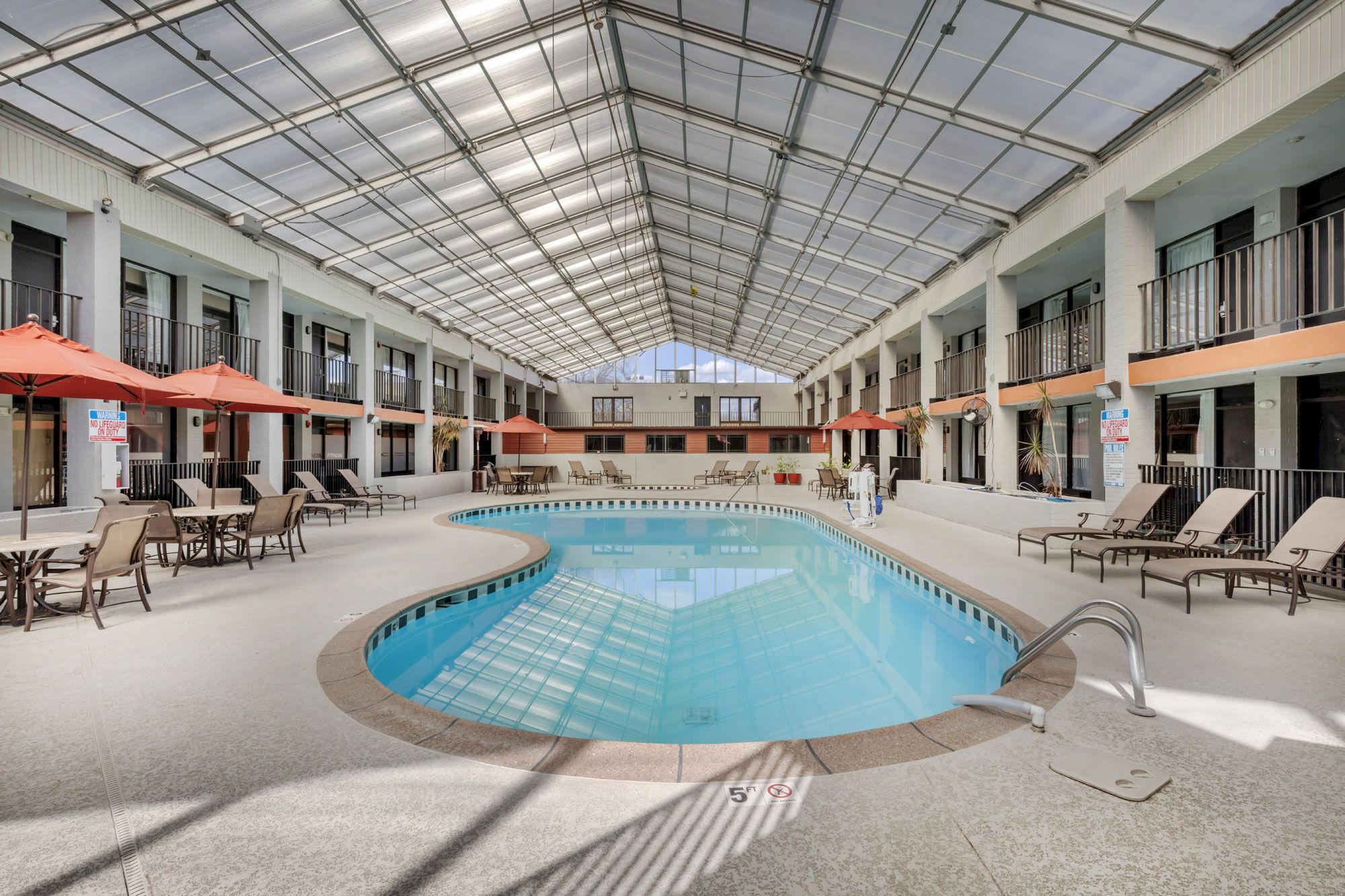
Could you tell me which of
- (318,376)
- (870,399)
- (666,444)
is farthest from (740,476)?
(318,376)

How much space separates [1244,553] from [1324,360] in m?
1.91

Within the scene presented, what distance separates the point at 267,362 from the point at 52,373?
7.47 meters

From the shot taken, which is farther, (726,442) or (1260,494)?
(726,442)

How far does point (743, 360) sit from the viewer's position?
27.9m

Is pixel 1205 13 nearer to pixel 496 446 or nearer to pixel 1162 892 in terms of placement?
pixel 1162 892

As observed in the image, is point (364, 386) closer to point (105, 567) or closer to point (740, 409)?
point (105, 567)

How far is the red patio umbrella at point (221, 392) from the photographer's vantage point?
5.96 m

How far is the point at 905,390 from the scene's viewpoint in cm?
1471

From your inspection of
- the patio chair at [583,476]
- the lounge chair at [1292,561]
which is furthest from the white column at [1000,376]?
the patio chair at [583,476]

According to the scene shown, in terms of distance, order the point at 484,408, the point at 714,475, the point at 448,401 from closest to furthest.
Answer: the point at 448,401 → the point at 714,475 → the point at 484,408

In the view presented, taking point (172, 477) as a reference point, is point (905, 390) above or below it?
above

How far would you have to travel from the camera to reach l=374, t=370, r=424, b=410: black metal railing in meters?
15.3

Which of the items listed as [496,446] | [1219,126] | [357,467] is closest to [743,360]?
[496,446]

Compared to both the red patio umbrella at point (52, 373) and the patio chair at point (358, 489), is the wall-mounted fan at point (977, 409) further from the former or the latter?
the red patio umbrella at point (52, 373)
